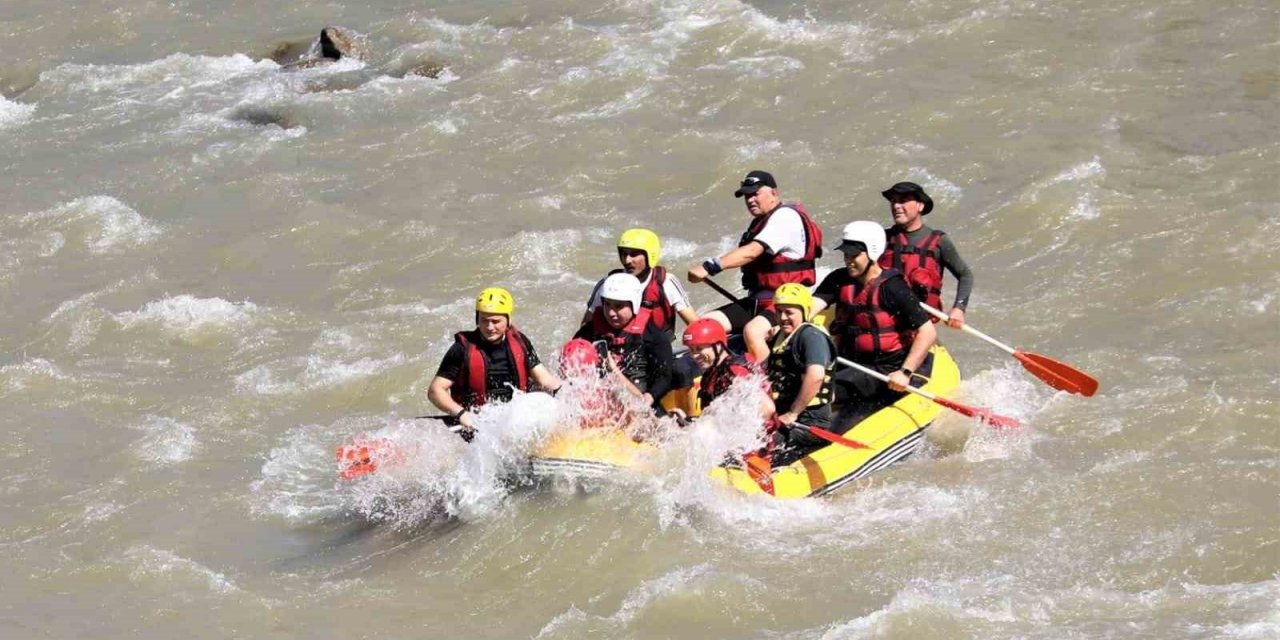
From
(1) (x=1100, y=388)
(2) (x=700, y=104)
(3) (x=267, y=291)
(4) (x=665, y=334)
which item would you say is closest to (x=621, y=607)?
(4) (x=665, y=334)

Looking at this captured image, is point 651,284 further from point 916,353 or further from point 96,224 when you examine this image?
point 96,224

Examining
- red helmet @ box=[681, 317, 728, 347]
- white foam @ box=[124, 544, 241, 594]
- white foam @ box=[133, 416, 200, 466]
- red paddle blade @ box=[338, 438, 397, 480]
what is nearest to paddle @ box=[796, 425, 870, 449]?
red helmet @ box=[681, 317, 728, 347]

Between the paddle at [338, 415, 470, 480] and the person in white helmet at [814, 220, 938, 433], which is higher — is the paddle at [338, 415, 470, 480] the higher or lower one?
the lower one

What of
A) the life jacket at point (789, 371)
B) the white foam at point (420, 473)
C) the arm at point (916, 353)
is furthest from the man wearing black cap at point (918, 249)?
the white foam at point (420, 473)

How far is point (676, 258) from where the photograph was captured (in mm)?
12961

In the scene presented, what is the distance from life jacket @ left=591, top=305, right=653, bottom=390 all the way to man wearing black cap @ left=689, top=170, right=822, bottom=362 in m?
0.60

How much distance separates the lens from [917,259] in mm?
9617

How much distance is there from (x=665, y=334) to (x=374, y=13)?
12.3 m

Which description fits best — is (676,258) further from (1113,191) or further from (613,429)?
(613,429)

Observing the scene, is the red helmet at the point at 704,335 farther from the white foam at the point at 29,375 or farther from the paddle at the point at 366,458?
the white foam at the point at 29,375

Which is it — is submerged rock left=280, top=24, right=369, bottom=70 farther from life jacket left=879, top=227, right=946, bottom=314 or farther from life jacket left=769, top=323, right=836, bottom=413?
life jacket left=769, top=323, right=836, bottom=413

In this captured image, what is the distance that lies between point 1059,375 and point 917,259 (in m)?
1.09

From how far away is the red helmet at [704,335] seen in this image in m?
8.31

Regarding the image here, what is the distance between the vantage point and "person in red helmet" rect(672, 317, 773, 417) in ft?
27.4
